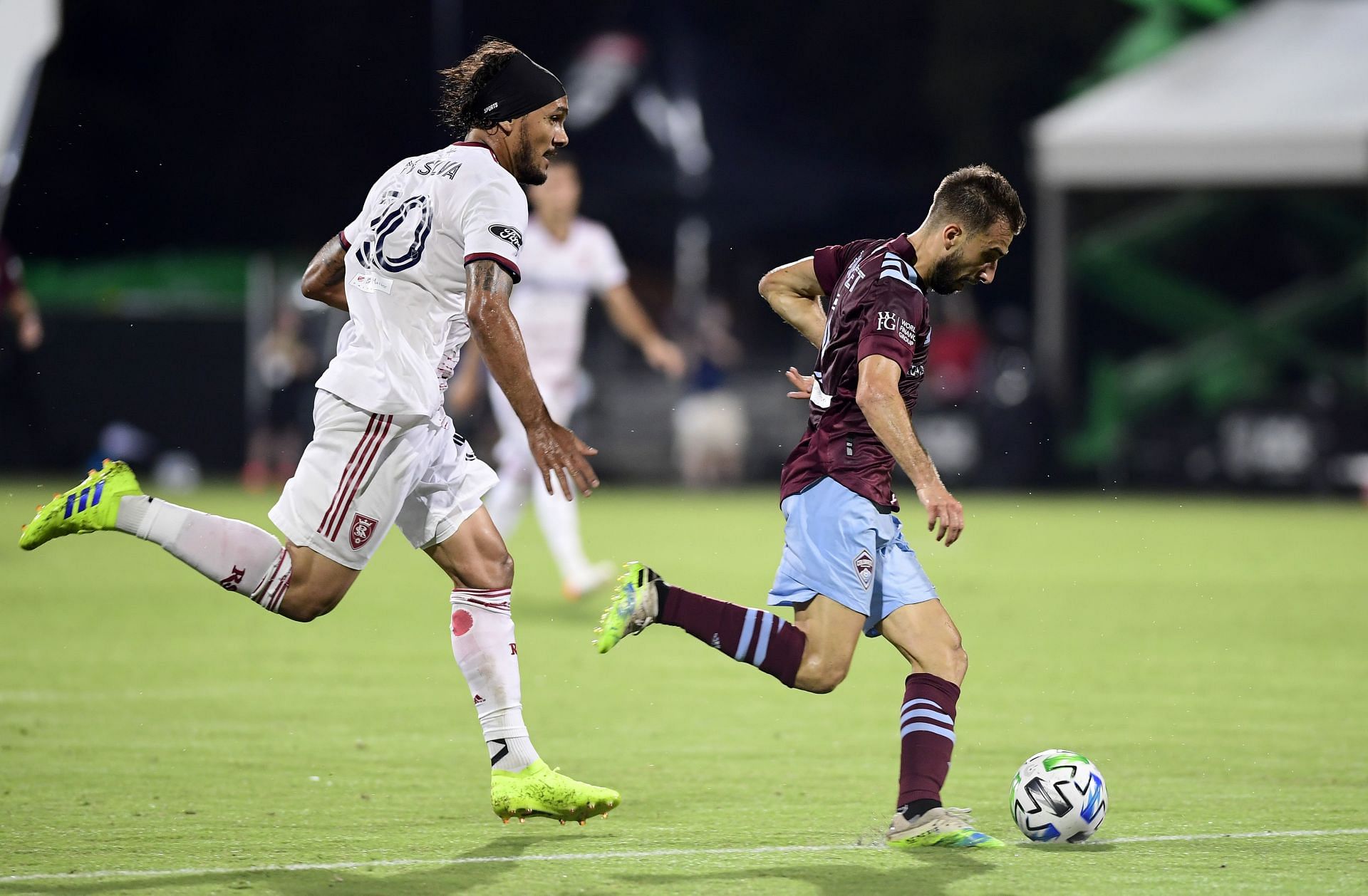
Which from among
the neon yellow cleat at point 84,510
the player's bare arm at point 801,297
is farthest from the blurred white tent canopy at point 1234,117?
the neon yellow cleat at point 84,510

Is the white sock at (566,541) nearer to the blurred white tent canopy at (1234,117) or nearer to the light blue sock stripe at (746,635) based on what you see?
the light blue sock stripe at (746,635)

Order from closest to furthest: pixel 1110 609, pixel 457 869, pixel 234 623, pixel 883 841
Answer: pixel 457 869 → pixel 883 841 → pixel 234 623 → pixel 1110 609

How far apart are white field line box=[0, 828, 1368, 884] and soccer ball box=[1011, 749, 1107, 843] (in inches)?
2.3

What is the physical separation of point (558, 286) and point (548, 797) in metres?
7.19

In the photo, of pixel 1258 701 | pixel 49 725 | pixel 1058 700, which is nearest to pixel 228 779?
pixel 49 725

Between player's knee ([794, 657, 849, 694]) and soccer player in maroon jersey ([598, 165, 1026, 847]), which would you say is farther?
player's knee ([794, 657, 849, 694])

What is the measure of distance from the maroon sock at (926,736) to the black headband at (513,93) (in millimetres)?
2089

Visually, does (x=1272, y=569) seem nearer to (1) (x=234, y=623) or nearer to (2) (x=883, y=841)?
(1) (x=234, y=623)

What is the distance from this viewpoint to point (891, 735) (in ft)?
25.9

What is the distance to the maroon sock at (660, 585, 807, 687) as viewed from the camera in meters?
5.86

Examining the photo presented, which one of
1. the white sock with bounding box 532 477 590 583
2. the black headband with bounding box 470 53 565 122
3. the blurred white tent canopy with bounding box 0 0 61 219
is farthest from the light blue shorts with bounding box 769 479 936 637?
the blurred white tent canopy with bounding box 0 0 61 219

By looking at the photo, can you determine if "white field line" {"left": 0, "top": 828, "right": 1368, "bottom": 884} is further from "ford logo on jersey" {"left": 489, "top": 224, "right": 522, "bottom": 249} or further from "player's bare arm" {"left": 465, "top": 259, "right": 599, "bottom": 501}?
"ford logo on jersey" {"left": 489, "top": 224, "right": 522, "bottom": 249}

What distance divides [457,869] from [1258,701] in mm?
4715

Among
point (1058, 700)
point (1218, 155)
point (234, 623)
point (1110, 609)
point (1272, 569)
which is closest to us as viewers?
point (1058, 700)
